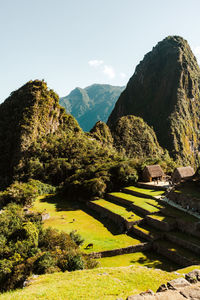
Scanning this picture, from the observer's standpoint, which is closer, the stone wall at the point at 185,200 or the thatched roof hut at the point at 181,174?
the stone wall at the point at 185,200

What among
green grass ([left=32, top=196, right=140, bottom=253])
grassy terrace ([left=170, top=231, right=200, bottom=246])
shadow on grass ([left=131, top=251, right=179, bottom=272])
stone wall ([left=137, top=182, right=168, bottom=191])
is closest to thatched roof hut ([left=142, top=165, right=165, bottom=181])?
stone wall ([left=137, top=182, right=168, bottom=191])

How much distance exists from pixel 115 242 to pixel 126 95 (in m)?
137

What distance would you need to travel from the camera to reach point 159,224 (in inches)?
1035

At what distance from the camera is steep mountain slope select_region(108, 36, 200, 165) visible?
4432 inches

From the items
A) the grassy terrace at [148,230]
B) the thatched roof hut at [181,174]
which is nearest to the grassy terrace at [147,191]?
the thatched roof hut at [181,174]

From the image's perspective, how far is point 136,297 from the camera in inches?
311

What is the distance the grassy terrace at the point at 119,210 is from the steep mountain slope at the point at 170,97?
70667mm

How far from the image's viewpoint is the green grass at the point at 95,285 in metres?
10.3

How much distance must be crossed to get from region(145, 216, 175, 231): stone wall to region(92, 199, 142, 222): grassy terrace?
1172 millimetres

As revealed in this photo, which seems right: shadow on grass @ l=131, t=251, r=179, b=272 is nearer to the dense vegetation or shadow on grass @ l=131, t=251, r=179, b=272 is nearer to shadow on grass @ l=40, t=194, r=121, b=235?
shadow on grass @ l=40, t=194, r=121, b=235

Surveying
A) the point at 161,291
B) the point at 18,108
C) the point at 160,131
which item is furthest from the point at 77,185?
the point at 160,131

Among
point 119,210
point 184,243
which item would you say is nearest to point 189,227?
point 184,243

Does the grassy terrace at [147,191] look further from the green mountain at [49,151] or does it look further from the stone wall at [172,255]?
the stone wall at [172,255]

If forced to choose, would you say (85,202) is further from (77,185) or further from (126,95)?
(126,95)
